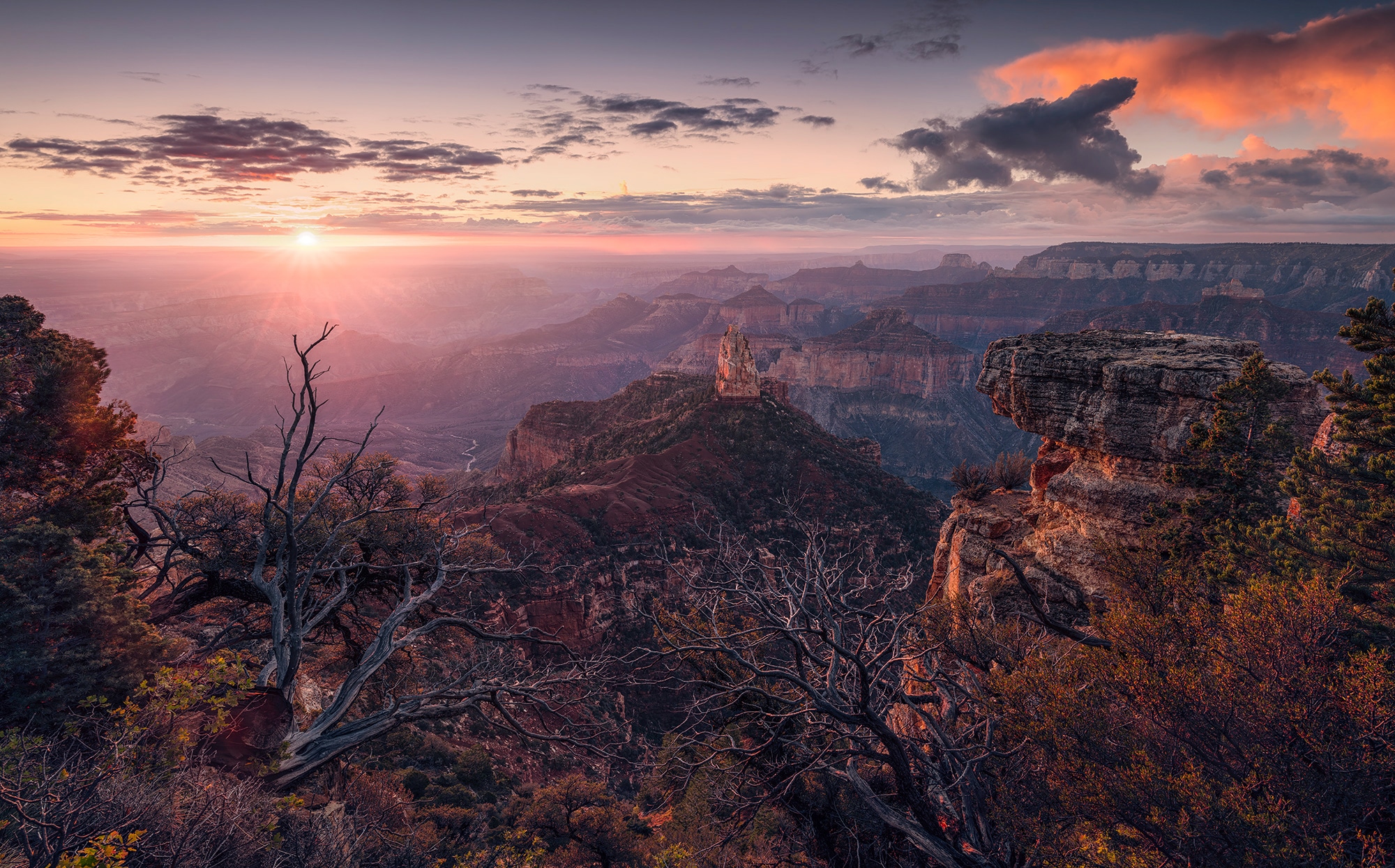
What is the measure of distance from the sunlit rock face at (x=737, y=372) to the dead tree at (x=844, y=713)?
5653 cm

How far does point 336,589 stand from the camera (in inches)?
696

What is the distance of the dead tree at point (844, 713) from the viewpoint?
29.5 ft

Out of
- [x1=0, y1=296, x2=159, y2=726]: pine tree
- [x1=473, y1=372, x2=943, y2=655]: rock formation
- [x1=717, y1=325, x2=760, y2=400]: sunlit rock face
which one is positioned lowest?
[x1=473, y1=372, x2=943, y2=655]: rock formation

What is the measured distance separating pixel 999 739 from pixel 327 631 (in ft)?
61.2

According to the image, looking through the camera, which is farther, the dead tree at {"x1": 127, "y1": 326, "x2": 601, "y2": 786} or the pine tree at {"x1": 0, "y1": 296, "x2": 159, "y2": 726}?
the dead tree at {"x1": 127, "y1": 326, "x2": 601, "y2": 786}

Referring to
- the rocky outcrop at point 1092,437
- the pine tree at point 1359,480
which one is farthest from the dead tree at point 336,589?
the pine tree at point 1359,480

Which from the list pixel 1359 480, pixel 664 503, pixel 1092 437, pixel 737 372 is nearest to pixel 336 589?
pixel 1092 437

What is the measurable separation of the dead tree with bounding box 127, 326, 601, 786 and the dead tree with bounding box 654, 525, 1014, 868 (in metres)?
3.20

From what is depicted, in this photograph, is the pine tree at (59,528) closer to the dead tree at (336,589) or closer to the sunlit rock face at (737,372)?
the dead tree at (336,589)

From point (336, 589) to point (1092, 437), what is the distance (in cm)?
2631

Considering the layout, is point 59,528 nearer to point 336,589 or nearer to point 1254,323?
point 336,589

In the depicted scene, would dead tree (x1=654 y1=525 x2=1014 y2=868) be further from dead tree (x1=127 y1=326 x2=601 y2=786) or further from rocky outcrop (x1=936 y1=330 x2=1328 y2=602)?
rocky outcrop (x1=936 y1=330 x2=1328 y2=602)

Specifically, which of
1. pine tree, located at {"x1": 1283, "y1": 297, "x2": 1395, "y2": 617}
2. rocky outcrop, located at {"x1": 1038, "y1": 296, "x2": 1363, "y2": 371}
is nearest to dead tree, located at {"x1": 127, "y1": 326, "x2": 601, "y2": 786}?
pine tree, located at {"x1": 1283, "y1": 297, "x2": 1395, "y2": 617}

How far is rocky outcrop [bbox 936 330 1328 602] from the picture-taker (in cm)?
1900
